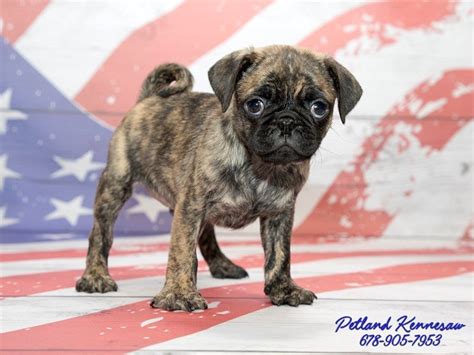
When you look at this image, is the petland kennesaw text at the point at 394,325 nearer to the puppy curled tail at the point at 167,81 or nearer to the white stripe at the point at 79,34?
the puppy curled tail at the point at 167,81

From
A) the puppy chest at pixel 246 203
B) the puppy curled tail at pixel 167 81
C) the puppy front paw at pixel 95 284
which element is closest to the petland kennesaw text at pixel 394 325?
the puppy chest at pixel 246 203

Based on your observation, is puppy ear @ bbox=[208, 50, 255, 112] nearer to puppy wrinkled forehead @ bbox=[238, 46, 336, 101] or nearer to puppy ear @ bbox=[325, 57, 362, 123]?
puppy wrinkled forehead @ bbox=[238, 46, 336, 101]

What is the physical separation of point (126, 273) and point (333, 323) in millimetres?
1252

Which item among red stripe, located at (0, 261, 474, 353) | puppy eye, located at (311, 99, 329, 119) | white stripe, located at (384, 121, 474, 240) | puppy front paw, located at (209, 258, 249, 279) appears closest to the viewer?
red stripe, located at (0, 261, 474, 353)

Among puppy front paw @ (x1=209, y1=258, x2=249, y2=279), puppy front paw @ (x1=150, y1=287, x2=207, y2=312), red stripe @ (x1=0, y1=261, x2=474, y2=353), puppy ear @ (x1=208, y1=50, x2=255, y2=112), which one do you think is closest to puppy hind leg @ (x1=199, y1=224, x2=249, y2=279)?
puppy front paw @ (x1=209, y1=258, x2=249, y2=279)

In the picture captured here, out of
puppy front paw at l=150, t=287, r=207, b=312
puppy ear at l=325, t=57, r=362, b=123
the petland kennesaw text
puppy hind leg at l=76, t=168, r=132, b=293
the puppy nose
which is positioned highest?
puppy ear at l=325, t=57, r=362, b=123

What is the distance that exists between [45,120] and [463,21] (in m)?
2.66

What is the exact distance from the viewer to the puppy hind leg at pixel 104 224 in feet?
10.2

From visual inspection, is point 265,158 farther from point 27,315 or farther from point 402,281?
point 402,281

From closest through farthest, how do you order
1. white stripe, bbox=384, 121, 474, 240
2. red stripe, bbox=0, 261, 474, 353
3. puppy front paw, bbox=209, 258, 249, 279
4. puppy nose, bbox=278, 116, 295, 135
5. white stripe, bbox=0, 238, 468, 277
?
red stripe, bbox=0, 261, 474, 353 < puppy nose, bbox=278, 116, 295, 135 < puppy front paw, bbox=209, 258, 249, 279 < white stripe, bbox=0, 238, 468, 277 < white stripe, bbox=384, 121, 474, 240

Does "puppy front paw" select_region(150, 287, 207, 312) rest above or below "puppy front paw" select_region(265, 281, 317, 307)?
above

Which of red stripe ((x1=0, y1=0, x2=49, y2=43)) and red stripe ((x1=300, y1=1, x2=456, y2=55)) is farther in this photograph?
red stripe ((x1=300, y1=1, x2=456, y2=55))

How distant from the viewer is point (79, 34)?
456 cm

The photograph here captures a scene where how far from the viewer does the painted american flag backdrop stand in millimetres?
4504
